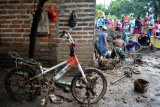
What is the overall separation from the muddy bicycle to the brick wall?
4.51 ft

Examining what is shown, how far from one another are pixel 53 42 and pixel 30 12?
102 cm

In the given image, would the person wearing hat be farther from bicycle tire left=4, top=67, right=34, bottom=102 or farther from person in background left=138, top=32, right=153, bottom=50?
bicycle tire left=4, top=67, right=34, bottom=102

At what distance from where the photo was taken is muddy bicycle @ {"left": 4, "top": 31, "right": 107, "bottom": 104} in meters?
5.12

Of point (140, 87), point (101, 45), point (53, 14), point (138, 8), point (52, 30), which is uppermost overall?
point (138, 8)

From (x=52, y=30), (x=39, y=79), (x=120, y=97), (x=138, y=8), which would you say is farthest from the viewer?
(x=138, y=8)

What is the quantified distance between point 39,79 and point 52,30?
6.17 feet

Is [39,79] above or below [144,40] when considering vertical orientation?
above

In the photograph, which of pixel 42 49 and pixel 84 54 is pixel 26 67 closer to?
pixel 42 49

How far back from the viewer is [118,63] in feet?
32.4

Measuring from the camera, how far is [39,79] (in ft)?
16.8

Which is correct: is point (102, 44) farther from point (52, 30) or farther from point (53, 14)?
point (53, 14)

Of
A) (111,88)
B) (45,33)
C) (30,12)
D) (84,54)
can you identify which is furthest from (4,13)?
(111,88)

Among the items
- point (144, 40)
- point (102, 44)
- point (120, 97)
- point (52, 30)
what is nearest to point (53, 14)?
point (52, 30)

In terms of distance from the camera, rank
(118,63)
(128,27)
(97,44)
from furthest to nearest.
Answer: (128,27) < (97,44) < (118,63)
